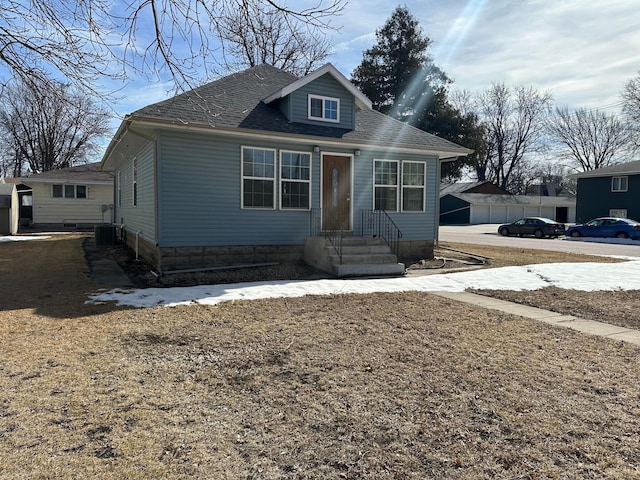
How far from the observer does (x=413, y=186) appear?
12859 mm

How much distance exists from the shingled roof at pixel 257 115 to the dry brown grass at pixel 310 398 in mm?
5009

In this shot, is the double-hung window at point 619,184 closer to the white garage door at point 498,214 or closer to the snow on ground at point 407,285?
the white garage door at point 498,214

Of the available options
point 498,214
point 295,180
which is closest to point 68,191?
point 295,180

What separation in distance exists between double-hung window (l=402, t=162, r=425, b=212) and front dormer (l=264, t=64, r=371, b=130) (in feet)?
6.84

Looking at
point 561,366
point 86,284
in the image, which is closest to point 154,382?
point 561,366

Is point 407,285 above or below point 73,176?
below

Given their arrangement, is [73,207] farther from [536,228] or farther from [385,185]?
[536,228]

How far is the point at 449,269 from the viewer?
37.6ft

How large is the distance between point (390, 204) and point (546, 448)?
10016 millimetres

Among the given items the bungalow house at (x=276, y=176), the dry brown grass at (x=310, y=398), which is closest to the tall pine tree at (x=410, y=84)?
the bungalow house at (x=276, y=176)

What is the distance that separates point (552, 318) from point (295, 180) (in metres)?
6.72

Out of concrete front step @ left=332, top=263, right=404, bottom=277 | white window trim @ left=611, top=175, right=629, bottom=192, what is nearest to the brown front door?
concrete front step @ left=332, top=263, right=404, bottom=277

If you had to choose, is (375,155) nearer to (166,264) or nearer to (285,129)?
(285,129)

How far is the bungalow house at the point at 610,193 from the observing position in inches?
1225
